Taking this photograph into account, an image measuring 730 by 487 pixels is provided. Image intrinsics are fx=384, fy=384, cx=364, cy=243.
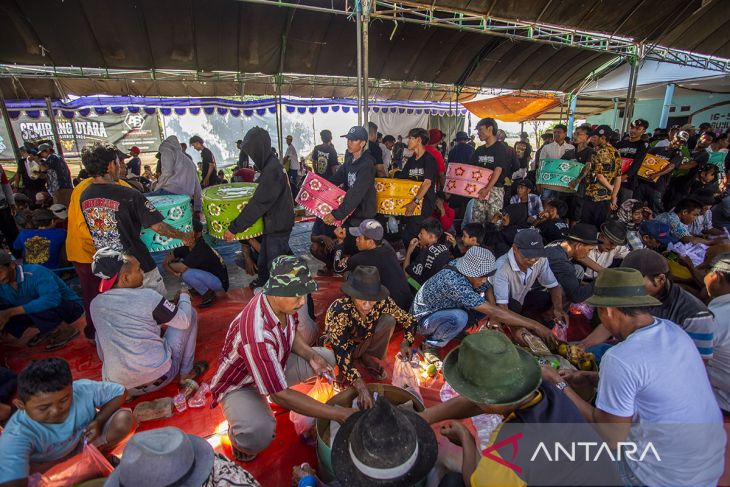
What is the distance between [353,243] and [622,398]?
3.09 metres

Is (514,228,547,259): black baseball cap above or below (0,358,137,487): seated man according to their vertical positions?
above

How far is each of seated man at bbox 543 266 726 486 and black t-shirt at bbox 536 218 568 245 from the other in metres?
3.20

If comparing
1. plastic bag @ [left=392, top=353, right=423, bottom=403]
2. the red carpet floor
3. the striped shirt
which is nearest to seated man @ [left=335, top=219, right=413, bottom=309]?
the red carpet floor

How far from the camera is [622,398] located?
167 centimetres

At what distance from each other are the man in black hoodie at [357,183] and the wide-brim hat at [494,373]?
2.82 m

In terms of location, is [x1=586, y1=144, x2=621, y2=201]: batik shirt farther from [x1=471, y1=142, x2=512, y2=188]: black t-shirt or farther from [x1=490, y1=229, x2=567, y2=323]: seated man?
[x1=490, y1=229, x2=567, y2=323]: seated man

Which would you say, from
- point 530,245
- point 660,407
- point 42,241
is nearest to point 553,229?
point 530,245

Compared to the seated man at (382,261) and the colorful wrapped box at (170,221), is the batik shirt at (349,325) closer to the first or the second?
the seated man at (382,261)

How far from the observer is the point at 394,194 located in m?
Result: 4.77

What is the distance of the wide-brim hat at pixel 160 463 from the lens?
124cm

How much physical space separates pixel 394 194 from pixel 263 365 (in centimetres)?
317

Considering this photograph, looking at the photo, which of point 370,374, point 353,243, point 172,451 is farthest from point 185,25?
point 172,451

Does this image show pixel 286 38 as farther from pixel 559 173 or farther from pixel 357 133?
pixel 559 173

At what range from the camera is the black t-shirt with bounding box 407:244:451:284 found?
3668 millimetres
